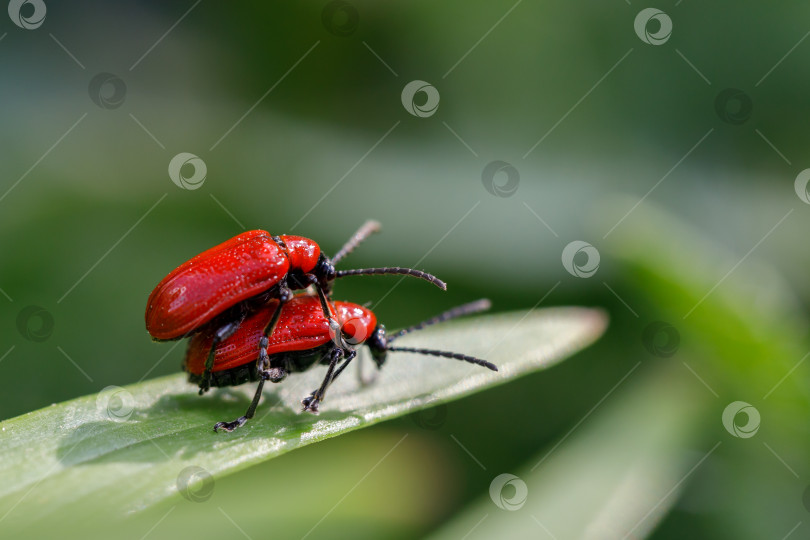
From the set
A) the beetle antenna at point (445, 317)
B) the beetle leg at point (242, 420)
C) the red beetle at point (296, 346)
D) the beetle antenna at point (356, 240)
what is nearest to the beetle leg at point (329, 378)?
the red beetle at point (296, 346)

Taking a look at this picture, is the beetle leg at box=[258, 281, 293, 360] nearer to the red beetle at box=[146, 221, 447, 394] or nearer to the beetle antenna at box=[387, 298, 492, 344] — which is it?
the red beetle at box=[146, 221, 447, 394]

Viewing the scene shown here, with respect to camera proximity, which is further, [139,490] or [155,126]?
[155,126]

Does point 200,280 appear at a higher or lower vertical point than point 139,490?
A: higher

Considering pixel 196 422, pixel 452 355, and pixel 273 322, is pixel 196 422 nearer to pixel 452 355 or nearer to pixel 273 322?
pixel 273 322

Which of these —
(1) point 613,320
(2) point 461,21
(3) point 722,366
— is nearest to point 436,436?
(1) point 613,320

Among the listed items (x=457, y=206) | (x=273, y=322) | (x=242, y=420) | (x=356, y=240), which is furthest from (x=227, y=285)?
(x=457, y=206)

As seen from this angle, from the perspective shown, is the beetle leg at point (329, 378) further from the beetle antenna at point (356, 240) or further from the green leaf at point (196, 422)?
the beetle antenna at point (356, 240)

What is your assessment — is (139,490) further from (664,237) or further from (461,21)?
(461,21)

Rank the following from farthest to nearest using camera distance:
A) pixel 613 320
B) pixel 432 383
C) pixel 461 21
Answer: pixel 461 21 → pixel 613 320 → pixel 432 383
